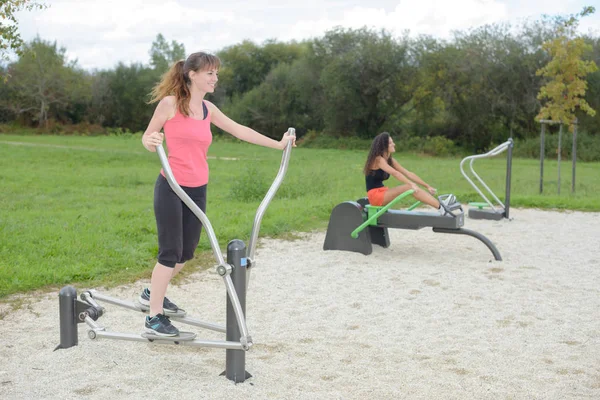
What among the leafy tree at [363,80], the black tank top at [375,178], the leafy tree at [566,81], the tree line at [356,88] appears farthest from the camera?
the leafy tree at [363,80]

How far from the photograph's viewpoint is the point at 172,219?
3637 mm

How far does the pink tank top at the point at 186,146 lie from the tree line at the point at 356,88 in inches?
641

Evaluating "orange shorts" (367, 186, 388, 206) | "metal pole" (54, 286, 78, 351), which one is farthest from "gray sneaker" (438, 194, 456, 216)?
"metal pole" (54, 286, 78, 351)

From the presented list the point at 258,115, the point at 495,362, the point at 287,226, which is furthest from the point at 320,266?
the point at 258,115

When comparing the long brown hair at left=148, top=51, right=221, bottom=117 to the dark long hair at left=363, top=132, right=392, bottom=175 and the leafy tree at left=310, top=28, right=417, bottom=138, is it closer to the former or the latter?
the dark long hair at left=363, top=132, right=392, bottom=175

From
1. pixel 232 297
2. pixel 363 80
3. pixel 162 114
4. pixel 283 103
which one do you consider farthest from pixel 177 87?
pixel 283 103

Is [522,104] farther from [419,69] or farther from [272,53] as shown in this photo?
[272,53]

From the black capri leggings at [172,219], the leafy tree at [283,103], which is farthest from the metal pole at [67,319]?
the leafy tree at [283,103]

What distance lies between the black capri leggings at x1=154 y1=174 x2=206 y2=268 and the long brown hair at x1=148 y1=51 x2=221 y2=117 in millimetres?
410

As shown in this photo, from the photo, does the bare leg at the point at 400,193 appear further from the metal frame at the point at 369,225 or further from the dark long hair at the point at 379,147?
the dark long hair at the point at 379,147

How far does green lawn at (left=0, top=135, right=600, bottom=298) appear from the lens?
6.18 meters

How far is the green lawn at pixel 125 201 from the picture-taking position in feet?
20.3

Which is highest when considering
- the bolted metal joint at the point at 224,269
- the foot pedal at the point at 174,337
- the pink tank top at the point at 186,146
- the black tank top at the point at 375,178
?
the pink tank top at the point at 186,146

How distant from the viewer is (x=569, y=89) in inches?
506
